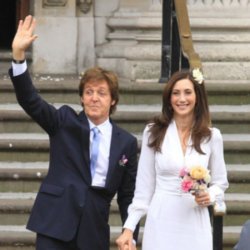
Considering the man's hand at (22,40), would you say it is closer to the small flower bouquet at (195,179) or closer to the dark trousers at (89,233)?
the dark trousers at (89,233)

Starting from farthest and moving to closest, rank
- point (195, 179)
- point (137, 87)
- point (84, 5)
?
1. point (84, 5)
2. point (137, 87)
3. point (195, 179)

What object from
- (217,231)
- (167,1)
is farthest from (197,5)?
(217,231)

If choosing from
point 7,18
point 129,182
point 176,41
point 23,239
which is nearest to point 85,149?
point 129,182

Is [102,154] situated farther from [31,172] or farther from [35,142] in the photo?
[35,142]

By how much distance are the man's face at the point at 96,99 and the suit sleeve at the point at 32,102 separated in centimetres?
18

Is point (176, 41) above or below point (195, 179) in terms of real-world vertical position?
above

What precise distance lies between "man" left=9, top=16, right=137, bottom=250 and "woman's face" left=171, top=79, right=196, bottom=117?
30cm

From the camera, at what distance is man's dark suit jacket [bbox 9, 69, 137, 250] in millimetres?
6105

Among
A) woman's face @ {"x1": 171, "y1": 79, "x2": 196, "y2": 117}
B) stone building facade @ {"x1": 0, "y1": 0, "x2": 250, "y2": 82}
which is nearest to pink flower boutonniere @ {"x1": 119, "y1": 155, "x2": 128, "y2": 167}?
woman's face @ {"x1": 171, "y1": 79, "x2": 196, "y2": 117}

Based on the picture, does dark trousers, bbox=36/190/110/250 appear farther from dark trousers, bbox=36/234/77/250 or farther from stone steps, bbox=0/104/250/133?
stone steps, bbox=0/104/250/133

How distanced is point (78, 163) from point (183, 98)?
621mm

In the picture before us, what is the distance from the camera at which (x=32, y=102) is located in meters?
6.12

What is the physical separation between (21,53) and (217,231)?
1.41 metres

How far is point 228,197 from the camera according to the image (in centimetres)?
900
